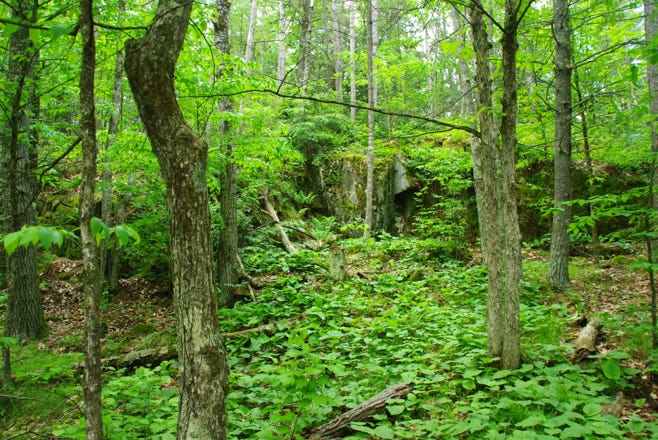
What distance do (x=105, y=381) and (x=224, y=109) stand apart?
184 inches

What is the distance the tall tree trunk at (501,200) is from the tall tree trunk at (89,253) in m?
3.38

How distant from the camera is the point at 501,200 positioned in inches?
161

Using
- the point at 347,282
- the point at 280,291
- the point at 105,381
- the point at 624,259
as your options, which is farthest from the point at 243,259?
the point at 624,259

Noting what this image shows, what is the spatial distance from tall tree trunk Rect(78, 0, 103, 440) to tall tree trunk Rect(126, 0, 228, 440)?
0.92 feet

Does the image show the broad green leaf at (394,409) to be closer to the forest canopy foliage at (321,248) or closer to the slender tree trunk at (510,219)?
the forest canopy foliage at (321,248)

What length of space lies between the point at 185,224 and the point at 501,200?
3.17 m

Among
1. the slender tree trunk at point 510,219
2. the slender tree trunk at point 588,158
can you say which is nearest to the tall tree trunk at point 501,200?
the slender tree trunk at point 510,219

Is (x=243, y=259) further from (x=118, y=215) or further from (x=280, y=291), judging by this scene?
(x=118, y=215)

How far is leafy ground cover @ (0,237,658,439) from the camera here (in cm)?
316

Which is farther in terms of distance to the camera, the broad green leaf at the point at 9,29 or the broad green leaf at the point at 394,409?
the broad green leaf at the point at 394,409

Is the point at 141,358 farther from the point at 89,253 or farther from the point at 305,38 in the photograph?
the point at 305,38

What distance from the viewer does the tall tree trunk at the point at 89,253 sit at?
2.31 meters

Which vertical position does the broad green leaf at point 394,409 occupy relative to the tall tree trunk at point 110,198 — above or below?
below

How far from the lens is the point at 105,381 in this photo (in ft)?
16.0
